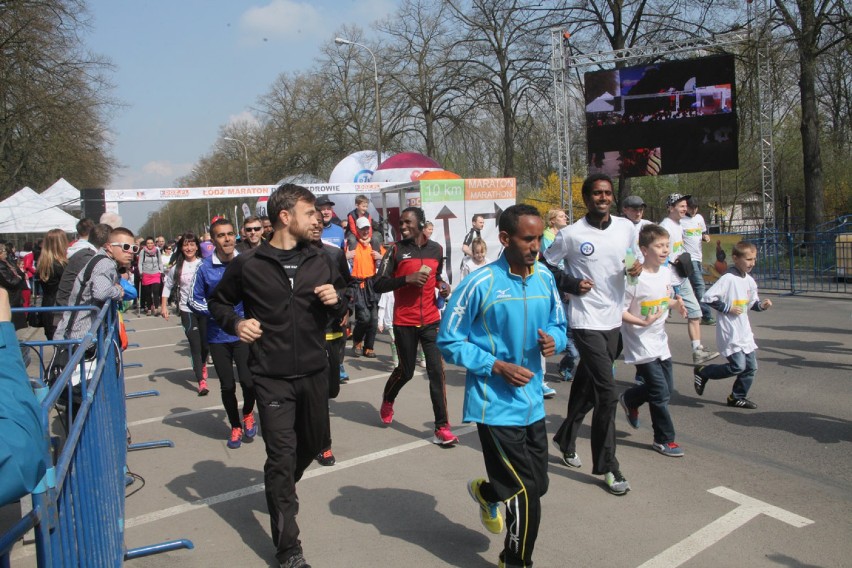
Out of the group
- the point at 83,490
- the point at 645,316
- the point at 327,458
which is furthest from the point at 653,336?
the point at 83,490

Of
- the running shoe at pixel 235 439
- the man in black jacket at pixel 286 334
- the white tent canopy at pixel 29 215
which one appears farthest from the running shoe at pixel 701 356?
the white tent canopy at pixel 29 215

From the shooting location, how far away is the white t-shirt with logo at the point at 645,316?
5301 mm

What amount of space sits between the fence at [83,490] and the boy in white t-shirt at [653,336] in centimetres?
327

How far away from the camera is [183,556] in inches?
159

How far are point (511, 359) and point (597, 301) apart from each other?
141 centimetres

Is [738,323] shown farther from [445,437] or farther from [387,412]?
[387,412]

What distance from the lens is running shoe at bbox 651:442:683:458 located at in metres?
5.26

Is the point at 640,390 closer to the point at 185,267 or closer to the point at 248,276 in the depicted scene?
the point at 248,276

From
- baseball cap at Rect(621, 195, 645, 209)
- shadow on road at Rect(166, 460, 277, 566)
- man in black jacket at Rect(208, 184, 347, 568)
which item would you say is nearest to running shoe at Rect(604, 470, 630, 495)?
man in black jacket at Rect(208, 184, 347, 568)

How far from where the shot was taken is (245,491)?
5023mm

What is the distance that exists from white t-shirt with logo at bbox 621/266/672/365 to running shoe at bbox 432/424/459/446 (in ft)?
4.87

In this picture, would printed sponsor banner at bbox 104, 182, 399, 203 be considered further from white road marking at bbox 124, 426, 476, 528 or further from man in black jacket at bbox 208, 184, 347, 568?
man in black jacket at bbox 208, 184, 347, 568

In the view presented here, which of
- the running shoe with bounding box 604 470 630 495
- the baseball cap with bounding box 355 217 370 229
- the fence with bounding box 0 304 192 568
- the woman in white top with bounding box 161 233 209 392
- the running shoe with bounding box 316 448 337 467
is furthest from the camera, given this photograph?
the baseball cap with bounding box 355 217 370 229

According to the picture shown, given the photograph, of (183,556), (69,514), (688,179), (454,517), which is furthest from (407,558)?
(688,179)
